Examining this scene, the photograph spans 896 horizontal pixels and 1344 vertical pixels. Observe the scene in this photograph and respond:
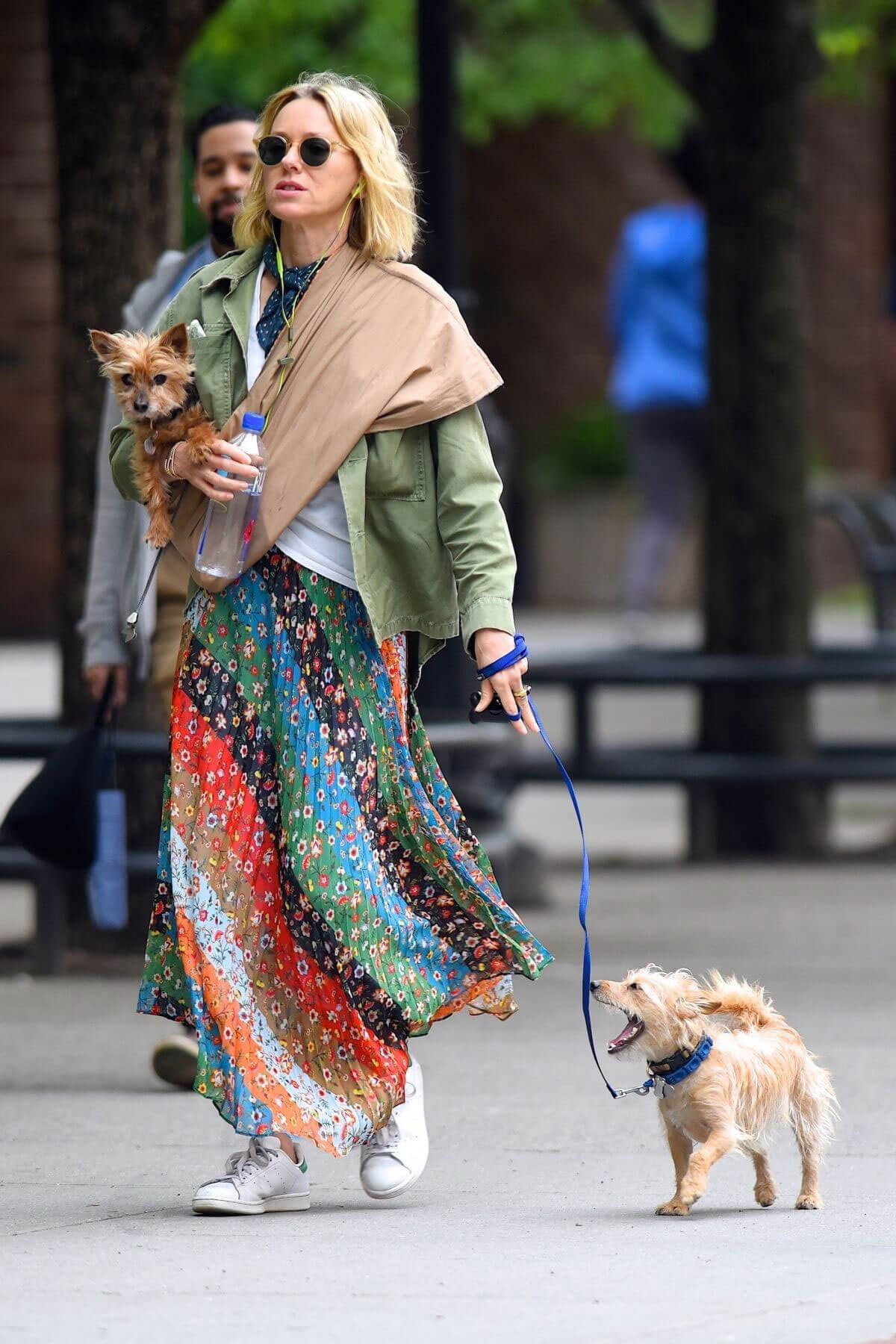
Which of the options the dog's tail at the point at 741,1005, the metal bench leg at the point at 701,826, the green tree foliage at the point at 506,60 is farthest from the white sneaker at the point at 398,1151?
the green tree foliage at the point at 506,60

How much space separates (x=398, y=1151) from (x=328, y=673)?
917mm

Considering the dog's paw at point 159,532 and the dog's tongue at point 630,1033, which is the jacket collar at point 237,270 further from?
the dog's tongue at point 630,1033

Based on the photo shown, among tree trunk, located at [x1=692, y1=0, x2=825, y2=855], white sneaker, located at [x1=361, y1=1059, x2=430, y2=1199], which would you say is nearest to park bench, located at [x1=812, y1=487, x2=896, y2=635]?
tree trunk, located at [x1=692, y1=0, x2=825, y2=855]

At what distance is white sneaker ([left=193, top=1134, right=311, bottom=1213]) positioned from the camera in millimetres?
4594

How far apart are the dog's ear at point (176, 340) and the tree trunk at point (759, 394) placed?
600 centimetres

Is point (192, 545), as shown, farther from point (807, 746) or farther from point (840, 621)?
point (840, 621)

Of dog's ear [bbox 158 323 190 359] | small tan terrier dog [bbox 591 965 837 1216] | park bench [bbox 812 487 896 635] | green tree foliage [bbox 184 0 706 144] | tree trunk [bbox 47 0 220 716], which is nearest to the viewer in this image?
small tan terrier dog [bbox 591 965 837 1216]

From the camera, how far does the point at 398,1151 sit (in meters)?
4.71

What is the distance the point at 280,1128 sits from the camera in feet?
14.6

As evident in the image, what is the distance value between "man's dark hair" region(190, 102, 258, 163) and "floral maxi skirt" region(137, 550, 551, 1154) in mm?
1852

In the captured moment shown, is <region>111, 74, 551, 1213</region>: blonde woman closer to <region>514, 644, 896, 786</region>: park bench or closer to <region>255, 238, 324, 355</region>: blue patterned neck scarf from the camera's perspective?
<region>255, 238, 324, 355</region>: blue patterned neck scarf

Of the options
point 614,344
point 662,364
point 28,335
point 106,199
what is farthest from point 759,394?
point 28,335

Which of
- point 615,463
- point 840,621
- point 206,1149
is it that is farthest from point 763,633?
point 615,463

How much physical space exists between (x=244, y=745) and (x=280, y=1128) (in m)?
0.70
